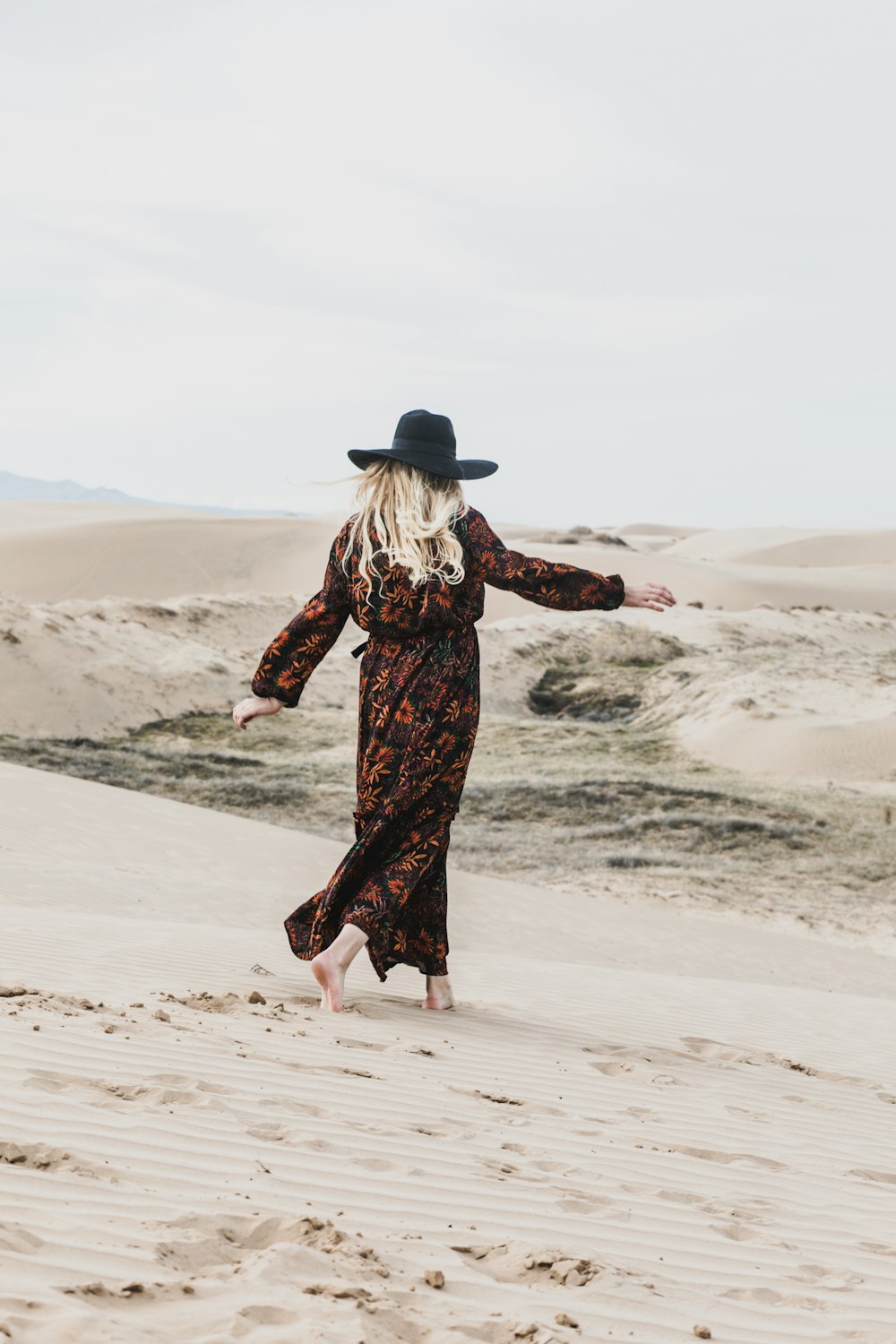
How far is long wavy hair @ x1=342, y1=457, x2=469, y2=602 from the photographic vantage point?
482 cm

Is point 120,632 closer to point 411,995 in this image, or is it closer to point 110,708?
point 110,708

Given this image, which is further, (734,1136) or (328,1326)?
(734,1136)

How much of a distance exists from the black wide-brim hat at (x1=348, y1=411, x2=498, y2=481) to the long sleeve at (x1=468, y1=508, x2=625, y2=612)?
0.21m

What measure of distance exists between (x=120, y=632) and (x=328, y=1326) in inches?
804

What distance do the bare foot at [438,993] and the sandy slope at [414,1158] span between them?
0.23 feet

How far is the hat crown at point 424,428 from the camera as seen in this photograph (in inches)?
193

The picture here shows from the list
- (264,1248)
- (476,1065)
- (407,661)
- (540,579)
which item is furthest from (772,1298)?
(540,579)

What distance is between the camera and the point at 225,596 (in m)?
28.7

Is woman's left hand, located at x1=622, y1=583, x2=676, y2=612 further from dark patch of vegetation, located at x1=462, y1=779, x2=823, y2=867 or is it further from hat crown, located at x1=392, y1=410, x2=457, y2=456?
dark patch of vegetation, located at x1=462, y1=779, x2=823, y2=867

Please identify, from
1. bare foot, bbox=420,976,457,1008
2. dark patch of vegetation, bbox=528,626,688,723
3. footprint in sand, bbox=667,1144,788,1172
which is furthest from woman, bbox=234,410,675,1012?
dark patch of vegetation, bbox=528,626,688,723

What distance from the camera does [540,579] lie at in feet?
16.2

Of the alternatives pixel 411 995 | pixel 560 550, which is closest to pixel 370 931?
pixel 411 995

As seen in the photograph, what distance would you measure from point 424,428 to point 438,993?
7.04 ft

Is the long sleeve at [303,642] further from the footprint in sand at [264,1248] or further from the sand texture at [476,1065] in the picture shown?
the footprint in sand at [264,1248]
